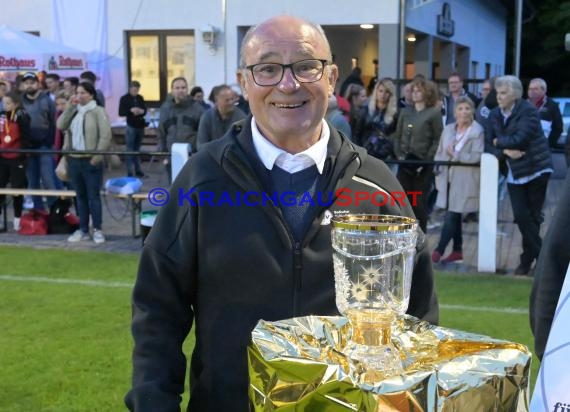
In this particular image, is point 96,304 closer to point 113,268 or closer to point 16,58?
point 113,268

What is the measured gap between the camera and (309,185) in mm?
2240

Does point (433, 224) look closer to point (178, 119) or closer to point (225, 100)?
point (225, 100)

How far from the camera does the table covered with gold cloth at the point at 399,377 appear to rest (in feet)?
4.31

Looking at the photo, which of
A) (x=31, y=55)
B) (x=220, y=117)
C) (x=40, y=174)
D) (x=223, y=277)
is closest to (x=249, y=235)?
(x=223, y=277)

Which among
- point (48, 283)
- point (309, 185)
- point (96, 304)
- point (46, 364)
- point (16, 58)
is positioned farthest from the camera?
point (16, 58)

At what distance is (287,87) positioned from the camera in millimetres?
2096

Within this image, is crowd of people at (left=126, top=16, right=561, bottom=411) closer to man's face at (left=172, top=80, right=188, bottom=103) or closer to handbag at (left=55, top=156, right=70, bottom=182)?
handbag at (left=55, top=156, right=70, bottom=182)

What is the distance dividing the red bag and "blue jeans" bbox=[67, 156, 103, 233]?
88 centimetres

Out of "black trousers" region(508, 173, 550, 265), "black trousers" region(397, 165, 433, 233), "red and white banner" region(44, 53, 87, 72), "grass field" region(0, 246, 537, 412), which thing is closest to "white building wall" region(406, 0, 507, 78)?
"red and white banner" region(44, 53, 87, 72)

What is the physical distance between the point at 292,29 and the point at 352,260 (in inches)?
32.2

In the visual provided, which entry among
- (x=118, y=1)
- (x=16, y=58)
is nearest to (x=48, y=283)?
(x=16, y=58)

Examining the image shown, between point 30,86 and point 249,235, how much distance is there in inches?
467

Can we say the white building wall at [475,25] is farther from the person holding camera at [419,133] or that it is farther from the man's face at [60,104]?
the person holding camera at [419,133]

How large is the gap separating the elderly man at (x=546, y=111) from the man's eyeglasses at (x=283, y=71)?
36.5ft
